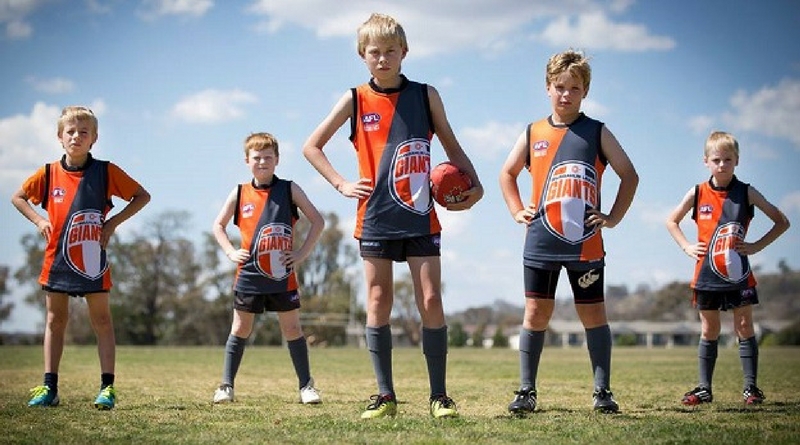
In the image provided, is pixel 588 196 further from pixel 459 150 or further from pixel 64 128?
pixel 64 128

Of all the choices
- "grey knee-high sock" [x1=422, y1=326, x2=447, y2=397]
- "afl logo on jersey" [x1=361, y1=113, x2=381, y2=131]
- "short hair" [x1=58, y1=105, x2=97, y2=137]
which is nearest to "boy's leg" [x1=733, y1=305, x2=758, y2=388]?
"grey knee-high sock" [x1=422, y1=326, x2=447, y2=397]

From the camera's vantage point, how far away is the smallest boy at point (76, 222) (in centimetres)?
778

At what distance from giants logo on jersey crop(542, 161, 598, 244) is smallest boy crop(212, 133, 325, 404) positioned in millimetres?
2642

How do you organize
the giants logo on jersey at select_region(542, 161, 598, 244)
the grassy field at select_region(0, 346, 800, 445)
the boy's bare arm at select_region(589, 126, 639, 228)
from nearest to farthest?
1. the grassy field at select_region(0, 346, 800, 445)
2. the giants logo on jersey at select_region(542, 161, 598, 244)
3. the boy's bare arm at select_region(589, 126, 639, 228)

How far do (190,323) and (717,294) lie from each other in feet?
214

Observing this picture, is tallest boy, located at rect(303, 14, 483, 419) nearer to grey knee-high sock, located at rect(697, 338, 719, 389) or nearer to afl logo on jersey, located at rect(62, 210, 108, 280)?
afl logo on jersey, located at rect(62, 210, 108, 280)

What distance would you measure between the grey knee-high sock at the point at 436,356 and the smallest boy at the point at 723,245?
3.51 m

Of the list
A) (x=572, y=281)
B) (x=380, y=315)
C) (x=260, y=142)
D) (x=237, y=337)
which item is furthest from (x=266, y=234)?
(x=572, y=281)

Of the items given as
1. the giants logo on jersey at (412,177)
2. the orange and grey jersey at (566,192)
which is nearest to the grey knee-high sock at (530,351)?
the orange and grey jersey at (566,192)

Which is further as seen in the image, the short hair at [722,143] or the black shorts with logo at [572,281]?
the short hair at [722,143]

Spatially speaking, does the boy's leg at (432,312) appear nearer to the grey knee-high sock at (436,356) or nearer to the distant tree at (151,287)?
the grey knee-high sock at (436,356)

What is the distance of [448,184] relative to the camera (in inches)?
244

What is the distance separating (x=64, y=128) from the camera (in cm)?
786

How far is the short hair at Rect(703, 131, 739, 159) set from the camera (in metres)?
8.69
